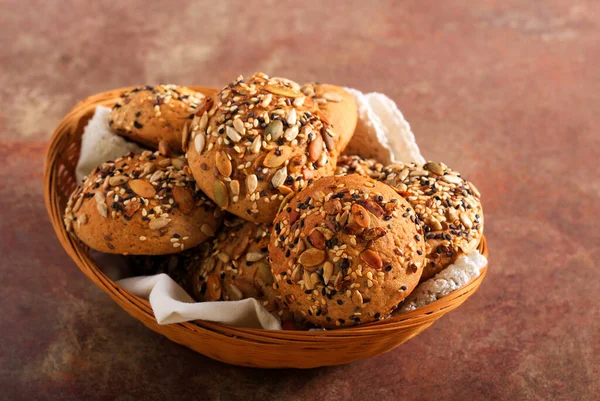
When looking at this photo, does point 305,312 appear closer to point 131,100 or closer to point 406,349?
point 406,349

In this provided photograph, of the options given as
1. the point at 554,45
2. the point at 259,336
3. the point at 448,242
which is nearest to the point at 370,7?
the point at 554,45

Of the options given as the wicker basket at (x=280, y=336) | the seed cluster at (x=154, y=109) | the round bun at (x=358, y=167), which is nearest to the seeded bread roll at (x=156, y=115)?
the seed cluster at (x=154, y=109)

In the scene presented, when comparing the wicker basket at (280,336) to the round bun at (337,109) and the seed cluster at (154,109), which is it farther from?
the round bun at (337,109)

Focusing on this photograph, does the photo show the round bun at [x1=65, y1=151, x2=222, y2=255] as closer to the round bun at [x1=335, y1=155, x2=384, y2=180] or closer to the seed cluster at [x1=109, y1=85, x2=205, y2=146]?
the seed cluster at [x1=109, y1=85, x2=205, y2=146]

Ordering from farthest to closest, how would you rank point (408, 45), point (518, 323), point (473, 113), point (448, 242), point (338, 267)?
1. point (408, 45)
2. point (473, 113)
3. point (518, 323)
4. point (448, 242)
5. point (338, 267)

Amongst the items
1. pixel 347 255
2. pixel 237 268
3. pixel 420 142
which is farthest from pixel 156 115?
pixel 420 142

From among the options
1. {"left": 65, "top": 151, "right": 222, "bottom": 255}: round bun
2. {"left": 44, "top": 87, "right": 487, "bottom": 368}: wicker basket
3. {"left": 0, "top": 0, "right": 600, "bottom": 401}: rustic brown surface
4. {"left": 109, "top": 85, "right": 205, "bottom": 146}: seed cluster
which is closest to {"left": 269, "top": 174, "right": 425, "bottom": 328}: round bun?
{"left": 44, "top": 87, "right": 487, "bottom": 368}: wicker basket
